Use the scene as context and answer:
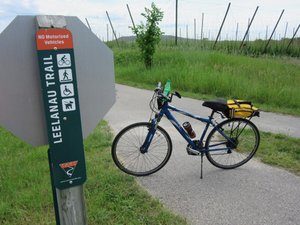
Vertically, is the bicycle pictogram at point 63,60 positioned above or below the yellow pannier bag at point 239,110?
above

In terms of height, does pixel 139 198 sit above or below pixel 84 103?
below

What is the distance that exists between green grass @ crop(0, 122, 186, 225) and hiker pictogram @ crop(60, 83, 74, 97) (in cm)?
170

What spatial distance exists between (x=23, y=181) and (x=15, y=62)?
249 centimetres

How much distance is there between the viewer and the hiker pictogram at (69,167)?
1.53 meters

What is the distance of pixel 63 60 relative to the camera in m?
1.40

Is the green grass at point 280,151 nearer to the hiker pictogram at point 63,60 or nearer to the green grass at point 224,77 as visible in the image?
the green grass at point 224,77

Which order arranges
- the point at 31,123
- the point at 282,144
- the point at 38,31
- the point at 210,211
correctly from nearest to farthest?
the point at 38,31
the point at 31,123
the point at 210,211
the point at 282,144

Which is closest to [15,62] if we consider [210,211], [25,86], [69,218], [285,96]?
[25,86]

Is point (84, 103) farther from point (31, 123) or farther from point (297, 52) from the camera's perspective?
point (297, 52)

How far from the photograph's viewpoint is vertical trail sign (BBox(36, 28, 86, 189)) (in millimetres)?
1362

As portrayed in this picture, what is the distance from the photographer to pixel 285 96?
758 cm

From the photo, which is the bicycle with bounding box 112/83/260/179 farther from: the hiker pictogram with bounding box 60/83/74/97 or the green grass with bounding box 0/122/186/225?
the hiker pictogram with bounding box 60/83/74/97

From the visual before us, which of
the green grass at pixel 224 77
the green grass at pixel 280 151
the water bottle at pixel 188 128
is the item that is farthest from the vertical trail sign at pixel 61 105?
the green grass at pixel 224 77

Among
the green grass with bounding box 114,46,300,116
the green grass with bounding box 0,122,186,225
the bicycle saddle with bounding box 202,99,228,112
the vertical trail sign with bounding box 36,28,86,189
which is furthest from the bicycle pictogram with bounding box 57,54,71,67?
the green grass with bounding box 114,46,300,116
